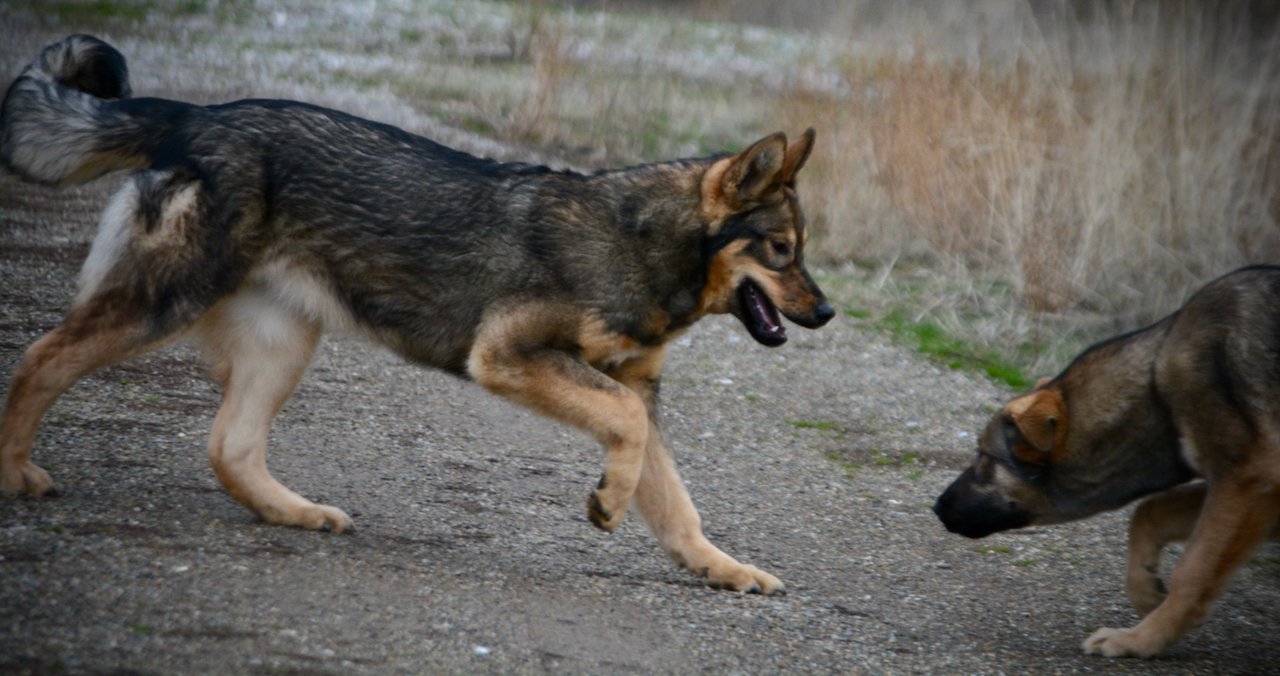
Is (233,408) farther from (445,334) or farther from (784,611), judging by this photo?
(784,611)

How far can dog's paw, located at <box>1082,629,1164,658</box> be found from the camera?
516cm

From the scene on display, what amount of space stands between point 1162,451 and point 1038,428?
0.53m

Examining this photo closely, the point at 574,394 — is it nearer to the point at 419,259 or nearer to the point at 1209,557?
the point at 419,259

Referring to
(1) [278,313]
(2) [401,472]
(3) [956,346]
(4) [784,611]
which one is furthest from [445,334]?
(3) [956,346]

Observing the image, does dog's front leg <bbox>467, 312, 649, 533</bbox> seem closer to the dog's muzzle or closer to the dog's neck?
the dog's muzzle

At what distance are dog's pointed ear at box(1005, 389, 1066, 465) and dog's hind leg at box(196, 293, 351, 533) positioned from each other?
3024 mm

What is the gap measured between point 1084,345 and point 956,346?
1022 mm

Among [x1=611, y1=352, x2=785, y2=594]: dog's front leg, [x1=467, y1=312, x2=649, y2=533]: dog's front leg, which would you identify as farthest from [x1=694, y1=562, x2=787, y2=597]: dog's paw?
[x1=467, y1=312, x2=649, y2=533]: dog's front leg

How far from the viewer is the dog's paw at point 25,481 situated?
5020 mm

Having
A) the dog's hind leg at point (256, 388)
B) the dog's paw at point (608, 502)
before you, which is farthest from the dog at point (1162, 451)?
the dog's hind leg at point (256, 388)

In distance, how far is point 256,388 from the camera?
5594 millimetres

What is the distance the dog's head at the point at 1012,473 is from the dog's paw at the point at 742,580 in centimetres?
102

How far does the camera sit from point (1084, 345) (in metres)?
10.1

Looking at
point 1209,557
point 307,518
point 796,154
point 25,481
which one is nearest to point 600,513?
point 307,518
